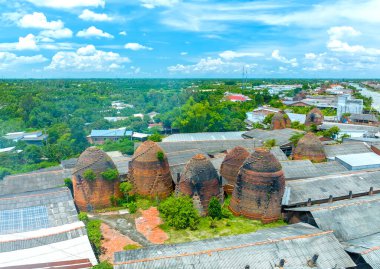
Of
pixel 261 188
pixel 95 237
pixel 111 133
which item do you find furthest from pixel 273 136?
pixel 95 237

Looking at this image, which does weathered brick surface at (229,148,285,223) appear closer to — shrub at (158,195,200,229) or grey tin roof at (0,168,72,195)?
shrub at (158,195,200,229)

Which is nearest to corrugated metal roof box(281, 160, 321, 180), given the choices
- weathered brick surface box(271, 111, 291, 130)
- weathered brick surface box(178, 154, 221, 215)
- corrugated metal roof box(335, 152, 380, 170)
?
corrugated metal roof box(335, 152, 380, 170)

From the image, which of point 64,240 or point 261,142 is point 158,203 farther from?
point 261,142

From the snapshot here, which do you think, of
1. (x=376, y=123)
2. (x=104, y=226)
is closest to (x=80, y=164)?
(x=104, y=226)

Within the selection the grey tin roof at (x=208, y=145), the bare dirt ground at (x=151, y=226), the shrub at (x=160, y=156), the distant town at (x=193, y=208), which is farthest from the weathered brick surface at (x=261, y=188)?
the grey tin roof at (x=208, y=145)

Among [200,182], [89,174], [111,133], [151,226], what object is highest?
[89,174]

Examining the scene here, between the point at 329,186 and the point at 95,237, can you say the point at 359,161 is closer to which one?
the point at 329,186
